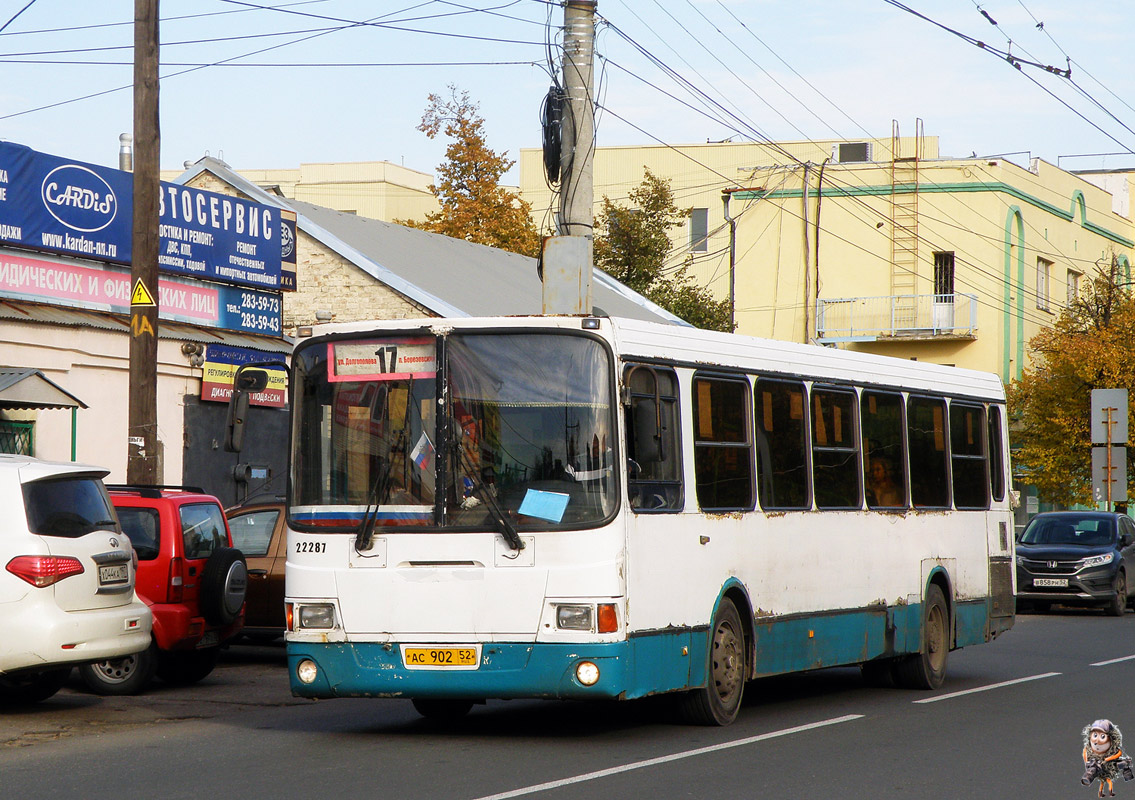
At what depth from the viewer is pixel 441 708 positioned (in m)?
11.4

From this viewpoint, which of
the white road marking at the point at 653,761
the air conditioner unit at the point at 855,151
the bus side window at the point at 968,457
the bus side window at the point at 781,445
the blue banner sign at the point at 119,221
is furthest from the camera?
the air conditioner unit at the point at 855,151

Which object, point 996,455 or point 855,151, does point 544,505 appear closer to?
point 996,455

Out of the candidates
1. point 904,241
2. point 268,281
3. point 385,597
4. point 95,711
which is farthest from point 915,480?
point 904,241

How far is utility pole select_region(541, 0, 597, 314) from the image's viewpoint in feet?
48.6

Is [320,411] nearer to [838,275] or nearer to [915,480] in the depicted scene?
[915,480]

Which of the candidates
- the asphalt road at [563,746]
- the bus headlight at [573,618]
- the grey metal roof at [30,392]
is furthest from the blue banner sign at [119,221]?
the bus headlight at [573,618]

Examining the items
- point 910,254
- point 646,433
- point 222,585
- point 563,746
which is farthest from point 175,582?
point 910,254

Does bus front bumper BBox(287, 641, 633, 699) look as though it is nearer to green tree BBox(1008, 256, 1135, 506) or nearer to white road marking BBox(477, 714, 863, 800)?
white road marking BBox(477, 714, 863, 800)

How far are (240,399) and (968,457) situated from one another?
7199mm

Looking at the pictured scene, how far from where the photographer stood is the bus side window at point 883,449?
13125mm

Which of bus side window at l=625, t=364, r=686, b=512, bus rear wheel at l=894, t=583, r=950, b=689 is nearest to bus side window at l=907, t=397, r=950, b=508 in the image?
bus rear wheel at l=894, t=583, r=950, b=689

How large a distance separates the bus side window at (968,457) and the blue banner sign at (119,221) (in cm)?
995

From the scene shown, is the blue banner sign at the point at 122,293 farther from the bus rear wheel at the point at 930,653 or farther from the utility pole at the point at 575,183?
the bus rear wheel at the point at 930,653

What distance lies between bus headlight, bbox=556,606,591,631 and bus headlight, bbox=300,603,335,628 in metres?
1.47
